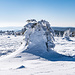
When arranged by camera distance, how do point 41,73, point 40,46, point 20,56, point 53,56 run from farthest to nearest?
point 40,46 → point 53,56 → point 20,56 → point 41,73

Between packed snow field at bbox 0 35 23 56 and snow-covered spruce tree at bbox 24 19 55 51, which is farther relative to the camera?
packed snow field at bbox 0 35 23 56

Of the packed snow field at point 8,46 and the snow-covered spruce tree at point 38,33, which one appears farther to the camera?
the packed snow field at point 8,46

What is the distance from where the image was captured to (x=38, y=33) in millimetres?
9766

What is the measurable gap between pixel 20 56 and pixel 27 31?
8.23ft

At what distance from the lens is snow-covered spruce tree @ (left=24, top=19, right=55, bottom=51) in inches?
382

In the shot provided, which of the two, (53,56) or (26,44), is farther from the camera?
(26,44)

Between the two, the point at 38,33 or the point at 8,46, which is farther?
the point at 8,46

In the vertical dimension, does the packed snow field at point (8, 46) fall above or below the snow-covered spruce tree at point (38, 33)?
below

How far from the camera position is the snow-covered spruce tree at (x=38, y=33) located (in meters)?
9.70

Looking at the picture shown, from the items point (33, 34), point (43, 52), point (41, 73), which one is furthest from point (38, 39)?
point (41, 73)

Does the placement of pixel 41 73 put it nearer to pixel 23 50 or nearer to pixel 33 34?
pixel 23 50

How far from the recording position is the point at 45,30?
32.6ft

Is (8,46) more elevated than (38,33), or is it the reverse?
(38,33)

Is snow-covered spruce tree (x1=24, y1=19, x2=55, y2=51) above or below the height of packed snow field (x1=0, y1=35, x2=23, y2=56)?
above
